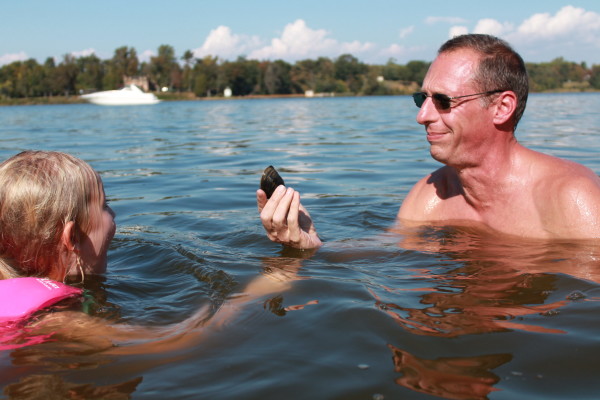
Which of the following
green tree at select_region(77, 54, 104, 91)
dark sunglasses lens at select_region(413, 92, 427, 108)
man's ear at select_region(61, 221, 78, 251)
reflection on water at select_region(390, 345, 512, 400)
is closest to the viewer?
reflection on water at select_region(390, 345, 512, 400)

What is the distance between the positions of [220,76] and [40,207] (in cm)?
11461

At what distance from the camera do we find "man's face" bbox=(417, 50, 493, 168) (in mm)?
3996

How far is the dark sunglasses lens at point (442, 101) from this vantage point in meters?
4.03

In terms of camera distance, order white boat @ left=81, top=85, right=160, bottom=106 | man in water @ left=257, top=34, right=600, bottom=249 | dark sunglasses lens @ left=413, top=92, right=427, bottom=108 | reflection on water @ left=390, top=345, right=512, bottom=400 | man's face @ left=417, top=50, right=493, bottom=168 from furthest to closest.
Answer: white boat @ left=81, top=85, right=160, bottom=106, dark sunglasses lens @ left=413, top=92, right=427, bottom=108, man's face @ left=417, top=50, right=493, bottom=168, man in water @ left=257, top=34, right=600, bottom=249, reflection on water @ left=390, top=345, right=512, bottom=400

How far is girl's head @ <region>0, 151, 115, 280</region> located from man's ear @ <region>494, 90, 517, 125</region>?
2699mm

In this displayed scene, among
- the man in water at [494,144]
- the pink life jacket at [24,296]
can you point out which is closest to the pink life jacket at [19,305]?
the pink life jacket at [24,296]

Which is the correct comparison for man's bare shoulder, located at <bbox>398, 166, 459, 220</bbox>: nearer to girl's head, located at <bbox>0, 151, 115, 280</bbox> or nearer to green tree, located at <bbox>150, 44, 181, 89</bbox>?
girl's head, located at <bbox>0, 151, 115, 280</bbox>

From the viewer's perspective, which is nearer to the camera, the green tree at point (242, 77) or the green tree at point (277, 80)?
the green tree at point (277, 80)

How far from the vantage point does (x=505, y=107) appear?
13.2 feet

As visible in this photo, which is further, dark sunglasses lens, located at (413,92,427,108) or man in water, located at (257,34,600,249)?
dark sunglasses lens, located at (413,92,427,108)

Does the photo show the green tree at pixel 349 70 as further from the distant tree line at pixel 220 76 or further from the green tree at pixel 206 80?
the green tree at pixel 206 80

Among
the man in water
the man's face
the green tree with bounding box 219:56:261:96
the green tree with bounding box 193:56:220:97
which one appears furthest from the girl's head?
the green tree with bounding box 219:56:261:96

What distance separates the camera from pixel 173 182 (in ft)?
27.9

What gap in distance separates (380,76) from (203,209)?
4503 inches
